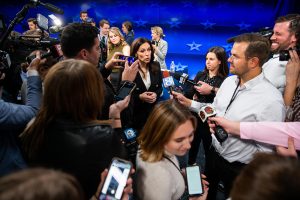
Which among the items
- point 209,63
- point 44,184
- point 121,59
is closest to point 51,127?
point 44,184

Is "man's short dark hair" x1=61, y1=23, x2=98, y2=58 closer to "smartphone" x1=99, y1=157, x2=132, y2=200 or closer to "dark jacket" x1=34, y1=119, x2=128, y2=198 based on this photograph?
"dark jacket" x1=34, y1=119, x2=128, y2=198

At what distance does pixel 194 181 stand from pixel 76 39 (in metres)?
1.31

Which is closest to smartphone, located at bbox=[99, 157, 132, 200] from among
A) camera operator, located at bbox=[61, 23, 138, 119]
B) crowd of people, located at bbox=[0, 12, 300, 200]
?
crowd of people, located at bbox=[0, 12, 300, 200]

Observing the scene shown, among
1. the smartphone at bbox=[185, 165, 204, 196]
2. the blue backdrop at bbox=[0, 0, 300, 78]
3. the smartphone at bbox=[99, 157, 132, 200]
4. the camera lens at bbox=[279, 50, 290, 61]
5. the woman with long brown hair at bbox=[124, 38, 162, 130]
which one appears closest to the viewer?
the smartphone at bbox=[99, 157, 132, 200]

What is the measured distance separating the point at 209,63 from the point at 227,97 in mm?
1124

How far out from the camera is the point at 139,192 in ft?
4.51

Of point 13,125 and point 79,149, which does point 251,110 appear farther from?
point 13,125

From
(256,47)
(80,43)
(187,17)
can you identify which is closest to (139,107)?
(80,43)

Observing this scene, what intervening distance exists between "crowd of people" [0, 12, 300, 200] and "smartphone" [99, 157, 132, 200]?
0.03 meters

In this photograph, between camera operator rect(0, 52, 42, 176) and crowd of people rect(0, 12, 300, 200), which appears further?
camera operator rect(0, 52, 42, 176)

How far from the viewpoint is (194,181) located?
4.91 feet

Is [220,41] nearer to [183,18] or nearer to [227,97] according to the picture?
[183,18]

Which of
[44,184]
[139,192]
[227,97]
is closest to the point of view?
[44,184]

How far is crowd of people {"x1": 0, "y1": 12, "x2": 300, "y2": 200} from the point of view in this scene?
70cm
